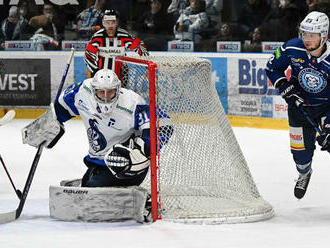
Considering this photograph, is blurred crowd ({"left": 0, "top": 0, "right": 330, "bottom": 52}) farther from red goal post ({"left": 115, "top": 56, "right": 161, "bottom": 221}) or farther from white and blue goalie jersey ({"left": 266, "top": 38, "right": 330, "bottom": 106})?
red goal post ({"left": 115, "top": 56, "right": 161, "bottom": 221})

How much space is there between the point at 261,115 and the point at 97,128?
14.1 feet

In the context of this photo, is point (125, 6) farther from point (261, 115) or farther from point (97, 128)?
point (97, 128)

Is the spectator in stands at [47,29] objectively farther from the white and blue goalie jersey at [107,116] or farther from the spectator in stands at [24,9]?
the white and blue goalie jersey at [107,116]

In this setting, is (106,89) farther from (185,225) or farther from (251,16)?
(251,16)

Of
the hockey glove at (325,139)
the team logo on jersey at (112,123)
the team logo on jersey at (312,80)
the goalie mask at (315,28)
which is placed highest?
the goalie mask at (315,28)

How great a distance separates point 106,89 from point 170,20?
5406mm

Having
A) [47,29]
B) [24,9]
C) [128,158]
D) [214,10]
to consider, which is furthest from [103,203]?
[24,9]

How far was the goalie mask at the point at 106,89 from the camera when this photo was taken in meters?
4.32

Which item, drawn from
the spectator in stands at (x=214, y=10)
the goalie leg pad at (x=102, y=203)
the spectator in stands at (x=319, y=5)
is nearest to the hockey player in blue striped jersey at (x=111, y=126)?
the goalie leg pad at (x=102, y=203)

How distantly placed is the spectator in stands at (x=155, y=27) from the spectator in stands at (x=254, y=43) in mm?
1092

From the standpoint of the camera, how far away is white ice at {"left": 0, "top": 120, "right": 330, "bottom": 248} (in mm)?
3916

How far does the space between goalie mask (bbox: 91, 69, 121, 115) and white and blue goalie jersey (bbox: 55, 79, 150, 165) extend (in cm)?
6

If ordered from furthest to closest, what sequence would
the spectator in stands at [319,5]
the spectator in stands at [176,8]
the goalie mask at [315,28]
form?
1. the spectator in stands at [176,8]
2. the spectator in stands at [319,5]
3. the goalie mask at [315,28]

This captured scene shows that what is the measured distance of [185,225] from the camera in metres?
4.27
